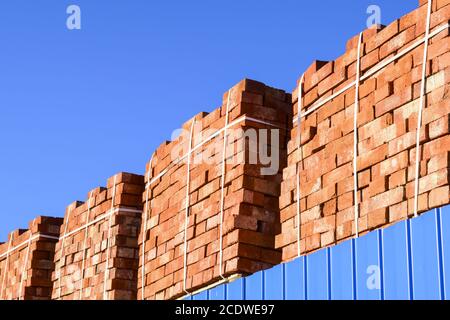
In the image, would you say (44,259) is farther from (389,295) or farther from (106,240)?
(389,295)

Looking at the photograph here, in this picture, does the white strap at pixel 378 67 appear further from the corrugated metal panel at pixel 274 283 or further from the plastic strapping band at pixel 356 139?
the corrugated metal panel at pixel 274 283

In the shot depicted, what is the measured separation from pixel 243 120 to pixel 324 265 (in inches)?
74.8

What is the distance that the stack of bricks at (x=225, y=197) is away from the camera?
7.98m

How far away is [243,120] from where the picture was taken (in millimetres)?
8203

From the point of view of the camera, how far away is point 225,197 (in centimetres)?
825

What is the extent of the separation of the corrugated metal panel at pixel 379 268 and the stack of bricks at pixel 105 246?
3.02m

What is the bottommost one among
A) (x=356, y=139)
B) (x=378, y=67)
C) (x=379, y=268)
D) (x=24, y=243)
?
(x=379, y=268)

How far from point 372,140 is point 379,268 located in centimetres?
109

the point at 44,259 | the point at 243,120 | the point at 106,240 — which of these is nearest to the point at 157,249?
the point at 106,240

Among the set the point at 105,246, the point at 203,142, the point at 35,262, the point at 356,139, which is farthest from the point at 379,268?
the point at 35,262

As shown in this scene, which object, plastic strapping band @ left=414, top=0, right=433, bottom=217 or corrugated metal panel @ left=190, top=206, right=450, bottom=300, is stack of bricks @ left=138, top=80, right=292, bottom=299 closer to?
corrugated metal panel @ left=190, top=206, right=450, bottom=300

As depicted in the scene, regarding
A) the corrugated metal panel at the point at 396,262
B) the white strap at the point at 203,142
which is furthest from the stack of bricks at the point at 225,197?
the corrugated metal panel at the point at 396,262

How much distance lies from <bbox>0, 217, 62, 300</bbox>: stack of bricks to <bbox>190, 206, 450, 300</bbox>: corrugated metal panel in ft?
18.5

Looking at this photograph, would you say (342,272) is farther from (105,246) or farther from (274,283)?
(105,246)
